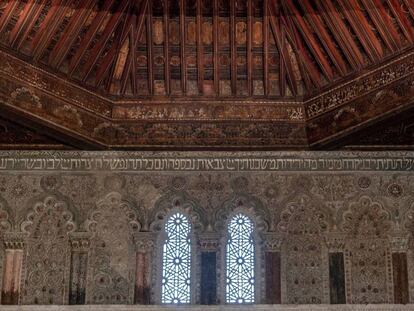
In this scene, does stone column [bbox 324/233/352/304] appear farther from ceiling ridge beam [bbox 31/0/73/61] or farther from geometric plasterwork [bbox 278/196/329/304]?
ceiling ridge beam [bbox 31/0/73/61]

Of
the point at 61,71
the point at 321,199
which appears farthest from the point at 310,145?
the point at 61,71

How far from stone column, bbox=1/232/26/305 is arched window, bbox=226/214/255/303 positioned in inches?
112

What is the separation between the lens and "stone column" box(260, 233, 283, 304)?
42.5 feet

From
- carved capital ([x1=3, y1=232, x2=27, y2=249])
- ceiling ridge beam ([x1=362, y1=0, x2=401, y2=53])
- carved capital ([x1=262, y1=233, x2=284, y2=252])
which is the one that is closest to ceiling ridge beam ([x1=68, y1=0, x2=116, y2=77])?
Result: carved capital ([x1=3, y1=232, x2=27, y2=249])

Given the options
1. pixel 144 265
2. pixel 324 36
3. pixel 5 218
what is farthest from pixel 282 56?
pixel 5 218

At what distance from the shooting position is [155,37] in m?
12.9

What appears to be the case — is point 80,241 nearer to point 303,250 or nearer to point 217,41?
point 303,250

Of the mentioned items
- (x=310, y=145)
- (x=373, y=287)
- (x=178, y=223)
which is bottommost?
(x=373, y=287)

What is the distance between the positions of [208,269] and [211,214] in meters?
0.78

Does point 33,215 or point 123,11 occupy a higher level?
point 123,11

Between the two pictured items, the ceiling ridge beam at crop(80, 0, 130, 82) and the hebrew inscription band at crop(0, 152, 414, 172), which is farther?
the hebrew inscription band at crop(0, 152, 414, 172)

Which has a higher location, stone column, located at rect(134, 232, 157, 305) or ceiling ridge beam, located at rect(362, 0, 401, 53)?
ceiling ridge beam, located at rect(362, 0, 401, 53)

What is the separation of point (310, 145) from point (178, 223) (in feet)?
7.02

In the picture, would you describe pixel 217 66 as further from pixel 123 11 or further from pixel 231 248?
pixel 231 248
